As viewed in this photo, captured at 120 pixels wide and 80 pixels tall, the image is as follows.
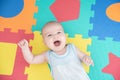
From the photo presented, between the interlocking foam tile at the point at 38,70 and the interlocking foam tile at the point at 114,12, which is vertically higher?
the interlocking foam tile at the point at 114,12

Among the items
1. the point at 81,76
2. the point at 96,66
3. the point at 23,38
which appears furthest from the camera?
the point at 23,38

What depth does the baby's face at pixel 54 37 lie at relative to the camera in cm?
132

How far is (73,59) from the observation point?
134cm

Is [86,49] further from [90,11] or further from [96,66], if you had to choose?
[90,11]

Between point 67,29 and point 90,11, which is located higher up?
point 90,11

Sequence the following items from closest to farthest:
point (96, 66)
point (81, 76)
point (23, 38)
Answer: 1. point (81, 76)
2. point (96, 66)
3. point (23, 38)

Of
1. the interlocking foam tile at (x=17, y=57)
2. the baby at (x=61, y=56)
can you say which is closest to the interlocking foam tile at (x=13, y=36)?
the interlocking foam tile at (x=17, y=57)

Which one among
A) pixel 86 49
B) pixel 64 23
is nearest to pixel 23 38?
pixel 64 23

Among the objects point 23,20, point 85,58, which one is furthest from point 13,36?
point 85,58

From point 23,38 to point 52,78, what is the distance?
0.31m

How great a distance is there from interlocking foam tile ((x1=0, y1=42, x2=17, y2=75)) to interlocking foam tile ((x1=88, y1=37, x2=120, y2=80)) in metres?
0.45

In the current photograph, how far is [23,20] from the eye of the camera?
155 cm

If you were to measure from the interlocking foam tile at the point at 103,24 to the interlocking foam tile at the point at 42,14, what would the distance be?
259mm

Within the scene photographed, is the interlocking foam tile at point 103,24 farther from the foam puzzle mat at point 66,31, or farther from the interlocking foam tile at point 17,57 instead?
the interlocking foam tile at point 17,57
